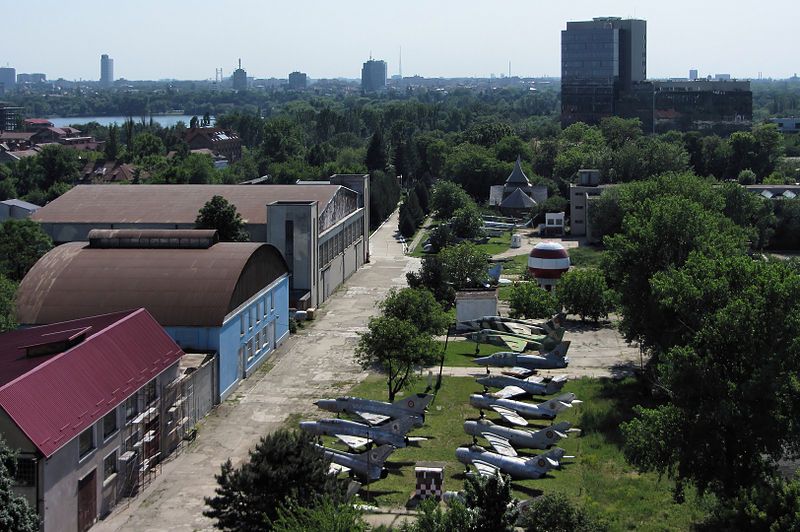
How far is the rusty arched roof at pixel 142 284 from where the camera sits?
128 feet

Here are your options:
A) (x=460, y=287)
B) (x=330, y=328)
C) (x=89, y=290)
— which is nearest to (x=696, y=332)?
(x=89, y=290)

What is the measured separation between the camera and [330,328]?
5316 cm

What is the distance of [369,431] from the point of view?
32.3 meters

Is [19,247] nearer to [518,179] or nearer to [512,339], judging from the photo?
[512,339]

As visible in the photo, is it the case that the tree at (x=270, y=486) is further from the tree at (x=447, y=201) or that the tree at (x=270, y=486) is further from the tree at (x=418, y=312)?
the tree at (x=447, y=201)

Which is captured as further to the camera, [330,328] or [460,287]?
[460,287]

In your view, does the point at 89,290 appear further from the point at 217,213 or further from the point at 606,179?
the point at 606,179

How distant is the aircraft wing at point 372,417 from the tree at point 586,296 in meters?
22.3

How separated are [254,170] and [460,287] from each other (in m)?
61.7

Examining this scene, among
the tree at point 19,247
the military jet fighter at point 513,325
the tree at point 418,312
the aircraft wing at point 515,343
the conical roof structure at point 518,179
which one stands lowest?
the aircraft wing at point 515,343

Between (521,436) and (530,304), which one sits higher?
(530,304)

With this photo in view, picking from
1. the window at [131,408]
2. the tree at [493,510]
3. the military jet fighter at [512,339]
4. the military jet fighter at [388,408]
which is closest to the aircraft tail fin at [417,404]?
the military jet fighter at [388,408]

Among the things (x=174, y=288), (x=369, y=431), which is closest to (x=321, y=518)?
(x=369, y=431)

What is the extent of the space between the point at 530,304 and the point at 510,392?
52.7 ft
